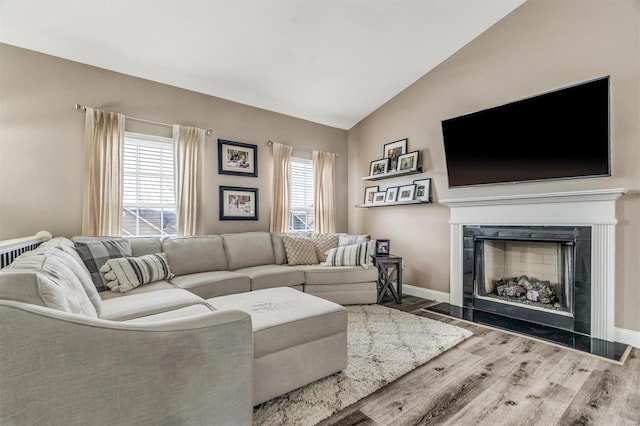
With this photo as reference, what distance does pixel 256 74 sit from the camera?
3.57m

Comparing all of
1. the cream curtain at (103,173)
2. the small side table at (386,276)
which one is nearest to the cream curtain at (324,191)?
the small side table at (386,276)

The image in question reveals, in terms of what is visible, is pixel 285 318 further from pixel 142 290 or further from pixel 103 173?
pixel 103 173

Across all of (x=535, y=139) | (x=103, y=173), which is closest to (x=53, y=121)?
(x=103, y=173)

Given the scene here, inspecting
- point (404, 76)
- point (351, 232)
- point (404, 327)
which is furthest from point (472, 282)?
point (404, 76)

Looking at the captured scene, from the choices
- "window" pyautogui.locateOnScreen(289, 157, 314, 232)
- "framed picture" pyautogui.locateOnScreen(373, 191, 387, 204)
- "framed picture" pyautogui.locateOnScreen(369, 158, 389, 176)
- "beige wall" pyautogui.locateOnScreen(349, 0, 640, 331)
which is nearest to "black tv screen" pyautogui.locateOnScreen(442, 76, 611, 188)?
"beige wall" pyautogui.locateOnScreen(349, 0, 640, 331)

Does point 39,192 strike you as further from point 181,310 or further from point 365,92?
point 365,92

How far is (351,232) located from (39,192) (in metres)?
3.93

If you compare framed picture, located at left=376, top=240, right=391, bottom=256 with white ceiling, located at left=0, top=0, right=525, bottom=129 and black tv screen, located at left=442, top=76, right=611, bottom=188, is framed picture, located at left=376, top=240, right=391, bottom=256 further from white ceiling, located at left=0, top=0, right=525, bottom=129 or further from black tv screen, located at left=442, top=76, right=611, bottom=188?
white ceiling, located at left=0, top=0, right=525, bottom=129

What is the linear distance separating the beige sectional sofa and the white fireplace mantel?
219 centimetres

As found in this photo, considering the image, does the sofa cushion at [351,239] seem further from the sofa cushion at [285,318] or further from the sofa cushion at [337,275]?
the sofa cushion at [285,318]

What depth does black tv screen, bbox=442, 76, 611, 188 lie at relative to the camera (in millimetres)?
2533

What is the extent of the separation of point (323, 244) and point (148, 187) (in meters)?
2.22

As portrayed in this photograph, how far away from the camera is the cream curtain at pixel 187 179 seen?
3.52 m

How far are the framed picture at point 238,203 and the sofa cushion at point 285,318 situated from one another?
6.18 feet
